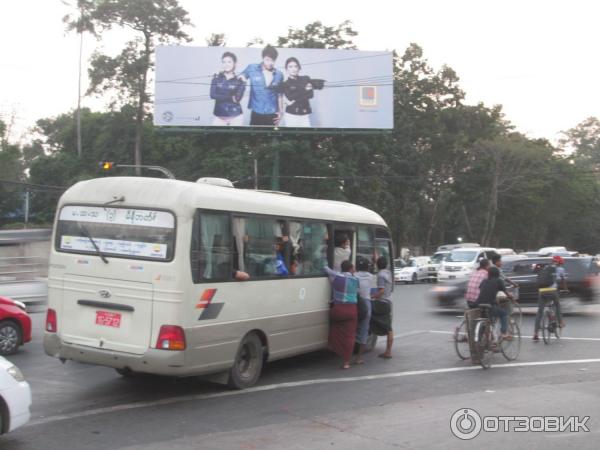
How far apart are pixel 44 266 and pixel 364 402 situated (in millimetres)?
8995

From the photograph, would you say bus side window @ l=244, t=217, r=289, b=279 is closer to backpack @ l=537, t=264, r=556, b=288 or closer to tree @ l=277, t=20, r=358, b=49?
backpack @ l=537, t=264, r=556, b=288

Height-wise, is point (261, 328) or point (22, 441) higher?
point (261, 328)

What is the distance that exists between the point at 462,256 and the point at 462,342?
24.3m

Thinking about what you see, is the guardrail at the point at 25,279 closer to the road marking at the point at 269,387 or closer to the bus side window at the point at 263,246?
the bus side window at the point at 263,246

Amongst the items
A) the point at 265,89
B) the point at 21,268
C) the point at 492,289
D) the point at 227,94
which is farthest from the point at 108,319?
the point at 265,89

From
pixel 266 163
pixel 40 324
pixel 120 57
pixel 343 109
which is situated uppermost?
→ pixel 120 57

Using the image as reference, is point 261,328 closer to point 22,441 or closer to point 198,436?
point 198,436

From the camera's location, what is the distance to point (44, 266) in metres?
14.5

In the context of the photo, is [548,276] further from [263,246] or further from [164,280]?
[164,280]

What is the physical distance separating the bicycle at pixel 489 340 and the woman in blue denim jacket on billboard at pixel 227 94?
1093 inches

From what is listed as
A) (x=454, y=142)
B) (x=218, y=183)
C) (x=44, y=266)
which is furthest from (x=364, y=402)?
(x=454, y=142)

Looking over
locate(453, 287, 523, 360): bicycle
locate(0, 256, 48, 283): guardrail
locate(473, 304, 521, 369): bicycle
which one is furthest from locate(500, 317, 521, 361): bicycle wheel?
locate(0, 256, 48, 283): guardrail

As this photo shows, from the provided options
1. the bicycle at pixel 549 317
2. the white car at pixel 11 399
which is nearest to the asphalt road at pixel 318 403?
the white car at pixel 11 399

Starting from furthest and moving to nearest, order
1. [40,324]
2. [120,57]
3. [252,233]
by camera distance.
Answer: [120,57] → [40,324] → [252,233]
